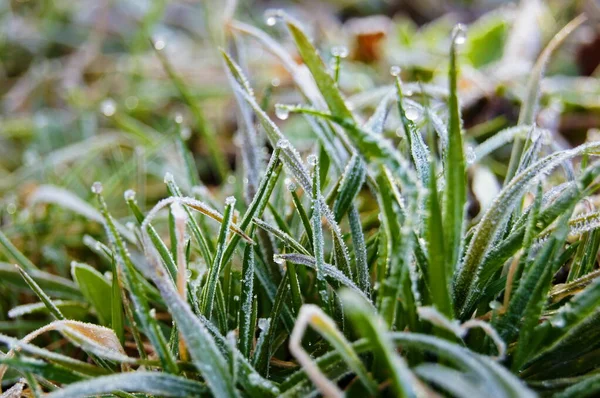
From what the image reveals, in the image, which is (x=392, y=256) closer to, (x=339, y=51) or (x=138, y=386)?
(x=138, y=386)

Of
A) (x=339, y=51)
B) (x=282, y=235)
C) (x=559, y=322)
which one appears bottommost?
(x=559, y=322)

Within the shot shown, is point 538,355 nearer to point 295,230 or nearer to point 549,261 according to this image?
point 549,261

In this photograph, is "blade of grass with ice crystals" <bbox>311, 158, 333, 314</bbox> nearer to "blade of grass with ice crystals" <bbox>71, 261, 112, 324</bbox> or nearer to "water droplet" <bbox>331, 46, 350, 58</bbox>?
"water droplet" <bbox>331, 46, 350, 58</bbox>

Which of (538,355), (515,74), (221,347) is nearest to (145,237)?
(221,347)

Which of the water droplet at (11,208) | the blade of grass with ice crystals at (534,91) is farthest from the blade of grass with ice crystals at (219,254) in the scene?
the water droplet at (11,208)

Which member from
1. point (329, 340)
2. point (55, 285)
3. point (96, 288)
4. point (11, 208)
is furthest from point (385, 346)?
point (11, 208)

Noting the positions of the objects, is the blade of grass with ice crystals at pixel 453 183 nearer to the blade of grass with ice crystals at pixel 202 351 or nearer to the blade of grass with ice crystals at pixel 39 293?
the blade of grass with ice crystals at pixel 202 351

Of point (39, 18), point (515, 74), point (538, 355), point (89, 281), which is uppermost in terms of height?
point (39, 18)
